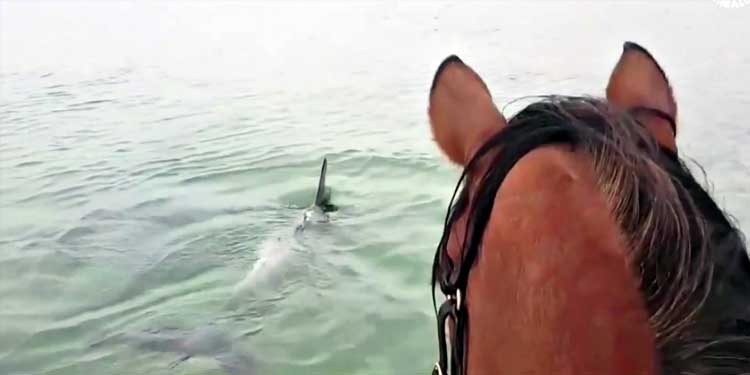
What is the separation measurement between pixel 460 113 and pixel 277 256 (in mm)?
3808

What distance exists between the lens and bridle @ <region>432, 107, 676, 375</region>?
3.20 ft

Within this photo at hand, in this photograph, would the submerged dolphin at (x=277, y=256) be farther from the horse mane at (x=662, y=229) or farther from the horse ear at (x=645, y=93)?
the horse mane at (x=662, y=229)

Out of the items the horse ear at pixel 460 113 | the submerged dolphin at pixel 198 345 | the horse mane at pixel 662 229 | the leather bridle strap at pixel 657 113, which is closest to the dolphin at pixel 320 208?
the submerged dolphin at pixel 198 345

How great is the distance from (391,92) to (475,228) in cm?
905

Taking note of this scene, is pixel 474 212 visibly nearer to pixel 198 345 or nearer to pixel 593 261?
pixel 593 261

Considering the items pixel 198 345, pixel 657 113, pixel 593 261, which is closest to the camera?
pixel 593 261

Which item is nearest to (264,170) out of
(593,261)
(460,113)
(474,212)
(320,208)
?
(320,208)

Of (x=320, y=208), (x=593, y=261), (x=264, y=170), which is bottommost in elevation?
(x=264, y=170)

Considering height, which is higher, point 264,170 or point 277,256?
point 277,256

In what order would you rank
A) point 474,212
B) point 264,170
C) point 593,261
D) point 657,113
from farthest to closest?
point 264,170
point 657,113
point 474,212
point 593,261

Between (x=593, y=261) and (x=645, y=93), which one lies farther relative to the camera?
(x=645, y=93)

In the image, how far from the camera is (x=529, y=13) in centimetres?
1375

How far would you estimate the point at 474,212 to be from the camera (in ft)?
3.32

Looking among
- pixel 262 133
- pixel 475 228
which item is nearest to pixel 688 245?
pixel 475 228
